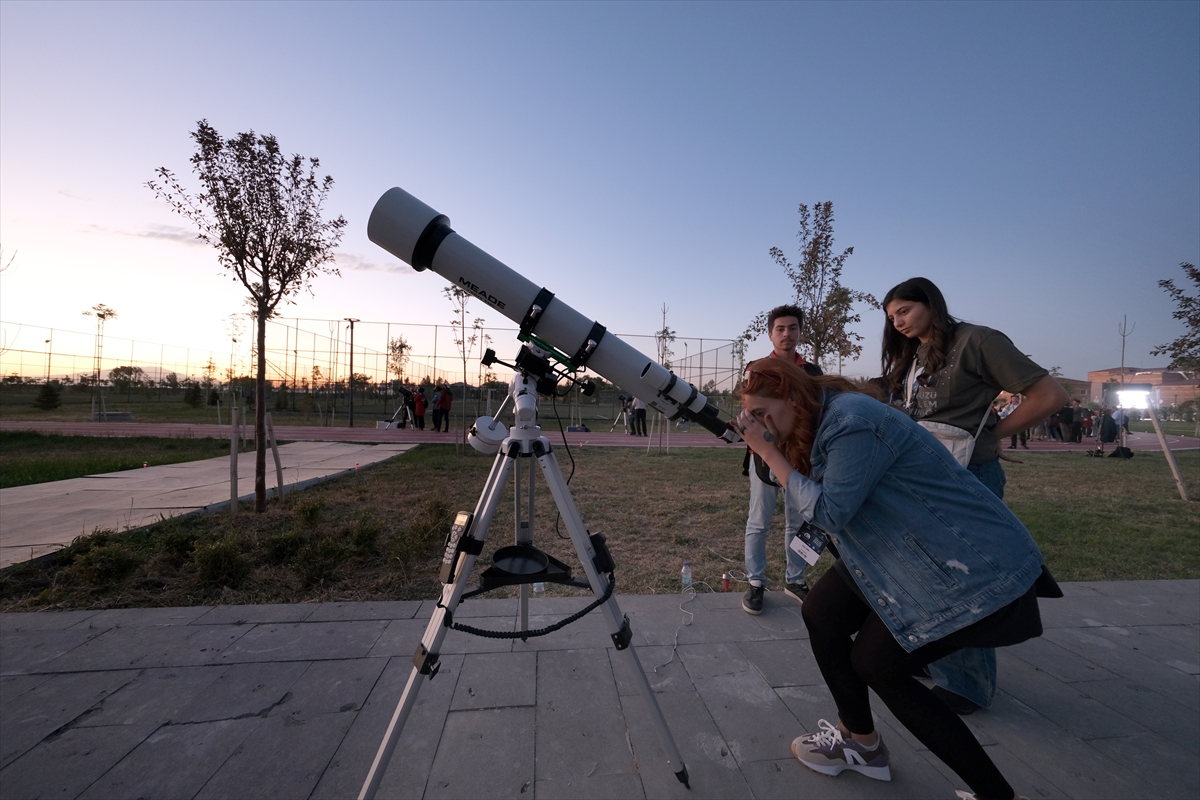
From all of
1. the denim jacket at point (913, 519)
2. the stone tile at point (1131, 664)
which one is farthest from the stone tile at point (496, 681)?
the stone tile at point (1131, 664)

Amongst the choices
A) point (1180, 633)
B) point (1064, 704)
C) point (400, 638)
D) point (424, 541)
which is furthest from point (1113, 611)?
point (424, 541)

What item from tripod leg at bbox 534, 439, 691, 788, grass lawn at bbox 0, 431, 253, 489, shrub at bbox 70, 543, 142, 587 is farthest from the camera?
grass lawn at bbox 0, 431, 253, 489

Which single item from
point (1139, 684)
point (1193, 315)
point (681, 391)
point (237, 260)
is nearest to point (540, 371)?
point (681, 391)

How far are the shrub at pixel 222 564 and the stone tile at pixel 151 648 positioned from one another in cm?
64

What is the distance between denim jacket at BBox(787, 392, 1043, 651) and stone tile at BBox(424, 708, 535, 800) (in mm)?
1407

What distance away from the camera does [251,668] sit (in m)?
2.64

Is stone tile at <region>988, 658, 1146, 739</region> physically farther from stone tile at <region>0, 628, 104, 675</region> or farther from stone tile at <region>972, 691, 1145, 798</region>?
stone tile at <region>0, 628, 104, 675</region>

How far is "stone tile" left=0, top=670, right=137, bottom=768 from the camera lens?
2094 millimetres

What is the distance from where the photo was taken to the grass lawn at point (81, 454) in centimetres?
758

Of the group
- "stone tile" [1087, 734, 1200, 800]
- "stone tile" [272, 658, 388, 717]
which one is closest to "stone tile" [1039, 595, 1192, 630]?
"stone tile" [1087, 734, 1200, 800]

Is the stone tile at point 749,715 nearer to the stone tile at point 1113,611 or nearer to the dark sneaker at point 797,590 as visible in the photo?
the dark sneaker at point 797,590

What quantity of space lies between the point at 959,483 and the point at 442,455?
10.00m

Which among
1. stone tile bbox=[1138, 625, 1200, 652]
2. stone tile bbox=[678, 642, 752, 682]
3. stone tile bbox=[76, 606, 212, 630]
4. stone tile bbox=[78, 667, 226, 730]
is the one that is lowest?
stone tile bbox=[1138, 625, 1200, 652]

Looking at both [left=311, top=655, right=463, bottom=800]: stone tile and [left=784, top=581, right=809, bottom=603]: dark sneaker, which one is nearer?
[left=311, top=655, right=463, bottom=800]: stone tile
